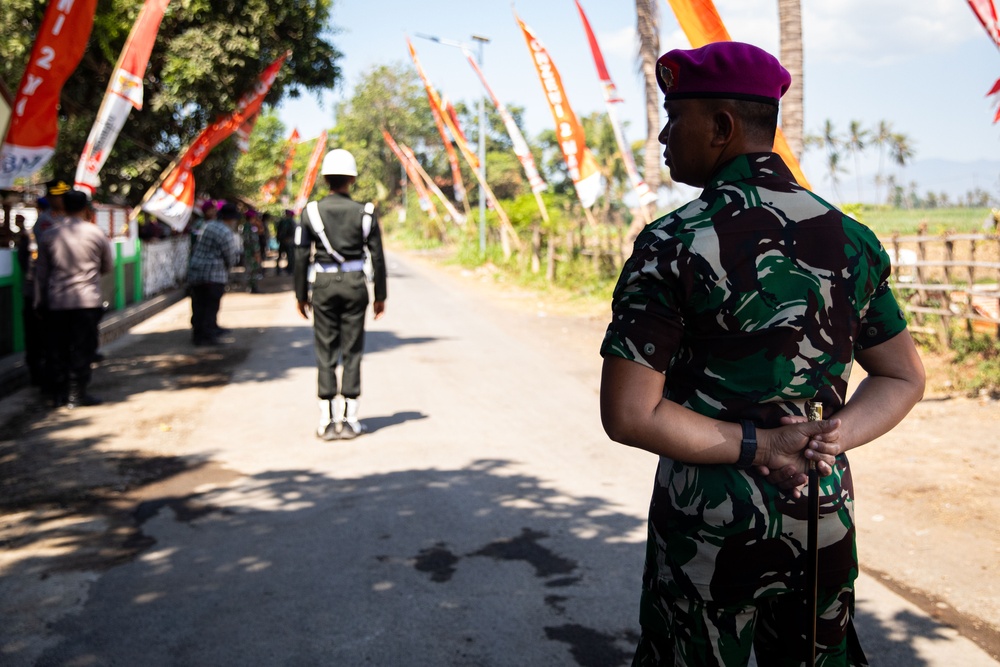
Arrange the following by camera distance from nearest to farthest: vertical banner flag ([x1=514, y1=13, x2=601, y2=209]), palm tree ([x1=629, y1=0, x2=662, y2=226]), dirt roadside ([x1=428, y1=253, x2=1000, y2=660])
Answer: dirt roadside ([x1=428, y1=253, x2=1000, y2=660]) < vertical banner flag ([x1=514, y1=13, x2=601, y2=209]) < palm tree ([x1=629, y1=0, x2=662, y2=226])

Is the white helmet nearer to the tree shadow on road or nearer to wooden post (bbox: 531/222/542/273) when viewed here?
the tree shadow on road

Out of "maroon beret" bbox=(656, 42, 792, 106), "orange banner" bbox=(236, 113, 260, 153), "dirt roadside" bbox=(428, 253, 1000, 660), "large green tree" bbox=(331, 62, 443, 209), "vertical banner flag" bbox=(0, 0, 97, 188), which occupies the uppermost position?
"large green tree" bbox=(331, 62, 443, 209)

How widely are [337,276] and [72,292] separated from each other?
2.71 metres

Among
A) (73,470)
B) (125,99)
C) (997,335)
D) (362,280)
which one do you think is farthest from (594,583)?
(125,99)

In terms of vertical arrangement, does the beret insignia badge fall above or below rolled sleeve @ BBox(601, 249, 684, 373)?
above

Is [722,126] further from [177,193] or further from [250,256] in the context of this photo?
[250,256]

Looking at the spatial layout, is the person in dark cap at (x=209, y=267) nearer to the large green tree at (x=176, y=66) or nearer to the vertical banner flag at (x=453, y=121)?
the large green tree at (x=176, y=66)

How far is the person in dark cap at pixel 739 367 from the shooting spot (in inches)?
69.6

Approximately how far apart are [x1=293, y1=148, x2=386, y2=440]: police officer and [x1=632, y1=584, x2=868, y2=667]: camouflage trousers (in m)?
4.96

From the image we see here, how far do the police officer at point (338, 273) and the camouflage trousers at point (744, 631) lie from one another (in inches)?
195

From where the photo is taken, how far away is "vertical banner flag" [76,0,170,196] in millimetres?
10062

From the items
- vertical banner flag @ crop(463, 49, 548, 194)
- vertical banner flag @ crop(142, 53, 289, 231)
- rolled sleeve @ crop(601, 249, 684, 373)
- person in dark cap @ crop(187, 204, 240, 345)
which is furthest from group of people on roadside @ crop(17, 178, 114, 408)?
vertical banner flag @ crop(463, 49, 548, 194)

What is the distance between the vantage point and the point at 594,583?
4211mm

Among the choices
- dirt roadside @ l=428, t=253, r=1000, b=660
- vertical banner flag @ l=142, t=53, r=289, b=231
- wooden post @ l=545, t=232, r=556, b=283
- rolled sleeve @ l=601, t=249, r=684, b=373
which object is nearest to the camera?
rolled sleeve @ l=601, t=249, r=684, b=373
